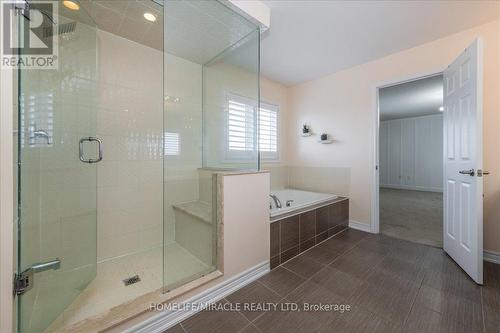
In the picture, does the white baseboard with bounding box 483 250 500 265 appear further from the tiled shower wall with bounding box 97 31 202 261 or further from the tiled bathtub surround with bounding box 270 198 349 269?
the tiled shower wall with bounding box 97 31 202 261

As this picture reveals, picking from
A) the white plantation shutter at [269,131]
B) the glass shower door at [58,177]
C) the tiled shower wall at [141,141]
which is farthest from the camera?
the white plantation shutter at [269,131]

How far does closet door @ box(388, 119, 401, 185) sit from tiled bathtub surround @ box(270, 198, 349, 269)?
545 centimetres

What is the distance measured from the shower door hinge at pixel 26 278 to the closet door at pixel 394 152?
8.46 m

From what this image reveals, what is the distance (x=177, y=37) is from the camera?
1.97 m

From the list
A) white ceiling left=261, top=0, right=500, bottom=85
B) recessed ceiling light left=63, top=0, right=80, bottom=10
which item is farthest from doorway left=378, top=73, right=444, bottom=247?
recessed ceiling light left=63, top=0, right=80, bottom=10

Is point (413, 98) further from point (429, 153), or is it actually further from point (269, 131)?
point (269, 131)

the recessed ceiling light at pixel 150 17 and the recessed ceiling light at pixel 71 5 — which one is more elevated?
the recessed ceiling light at pixel 150 17

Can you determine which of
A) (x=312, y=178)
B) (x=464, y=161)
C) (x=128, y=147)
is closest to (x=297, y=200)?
(x=312, y=178)

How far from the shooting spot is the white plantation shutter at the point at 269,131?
3.29 metres

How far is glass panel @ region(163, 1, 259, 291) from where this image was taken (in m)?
1.70

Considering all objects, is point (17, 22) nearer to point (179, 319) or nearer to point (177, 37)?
point (177, 37)

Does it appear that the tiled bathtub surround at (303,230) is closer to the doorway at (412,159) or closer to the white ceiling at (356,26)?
the doorway at (412,159)

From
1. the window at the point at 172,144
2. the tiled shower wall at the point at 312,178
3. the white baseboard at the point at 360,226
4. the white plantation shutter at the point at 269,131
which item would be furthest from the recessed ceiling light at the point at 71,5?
the white baseboard at the point at 360,226

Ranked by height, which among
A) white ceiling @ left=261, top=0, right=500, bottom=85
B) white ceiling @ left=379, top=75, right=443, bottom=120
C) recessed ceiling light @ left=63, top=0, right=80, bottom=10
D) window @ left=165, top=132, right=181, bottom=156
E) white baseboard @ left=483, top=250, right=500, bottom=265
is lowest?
white baseboard @ left=483, top=250, right=500, bottom=265
